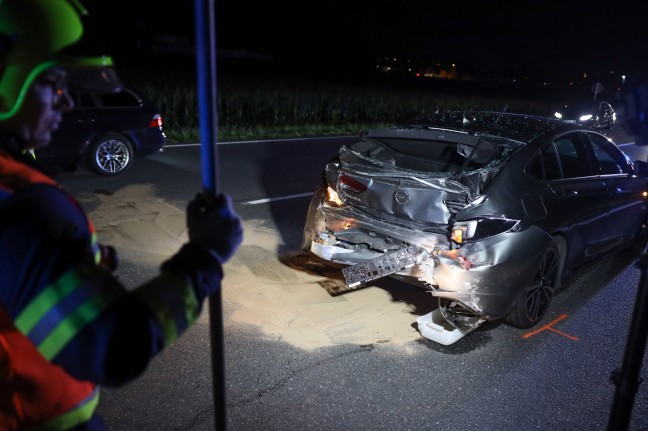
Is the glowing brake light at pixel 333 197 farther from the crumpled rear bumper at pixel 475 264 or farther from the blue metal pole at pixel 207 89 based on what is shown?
the blue metal pole at pixel 207 89

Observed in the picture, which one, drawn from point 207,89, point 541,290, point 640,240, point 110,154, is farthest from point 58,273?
point 110,154

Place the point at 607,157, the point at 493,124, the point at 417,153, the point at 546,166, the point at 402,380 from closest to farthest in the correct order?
the point at 402,380
the point at 546,166
the point at 493,124
the point at 417,153
the point at 607,157

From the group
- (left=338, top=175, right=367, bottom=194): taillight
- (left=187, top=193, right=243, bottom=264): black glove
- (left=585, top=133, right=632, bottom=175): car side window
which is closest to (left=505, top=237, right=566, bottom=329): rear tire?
(left=585, top=133, right=632, bottom=175): car side window

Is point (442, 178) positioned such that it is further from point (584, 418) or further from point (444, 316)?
point (584, 418)

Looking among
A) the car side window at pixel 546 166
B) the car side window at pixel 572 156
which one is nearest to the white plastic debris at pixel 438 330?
the car side window at pixel 546 166

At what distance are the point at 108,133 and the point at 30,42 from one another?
8675 mm

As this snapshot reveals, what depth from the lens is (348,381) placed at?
3.73m

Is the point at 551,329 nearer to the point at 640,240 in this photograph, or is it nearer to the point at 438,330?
the point at 438,330

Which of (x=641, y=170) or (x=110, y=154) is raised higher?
(x=641, y=170)

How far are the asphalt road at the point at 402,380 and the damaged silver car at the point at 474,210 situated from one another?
1.18 ft

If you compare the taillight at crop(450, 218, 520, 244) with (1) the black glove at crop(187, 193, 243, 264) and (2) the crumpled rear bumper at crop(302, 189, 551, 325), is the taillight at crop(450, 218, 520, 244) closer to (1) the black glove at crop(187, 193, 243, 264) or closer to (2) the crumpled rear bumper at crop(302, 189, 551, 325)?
(2) the crumpled rear bumper at crop(302, 189, 551, 325)

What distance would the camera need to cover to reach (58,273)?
4.00ft

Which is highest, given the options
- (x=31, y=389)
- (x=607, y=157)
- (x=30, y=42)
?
(x=30, y=42)

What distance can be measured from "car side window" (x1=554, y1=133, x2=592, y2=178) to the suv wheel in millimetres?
7182
